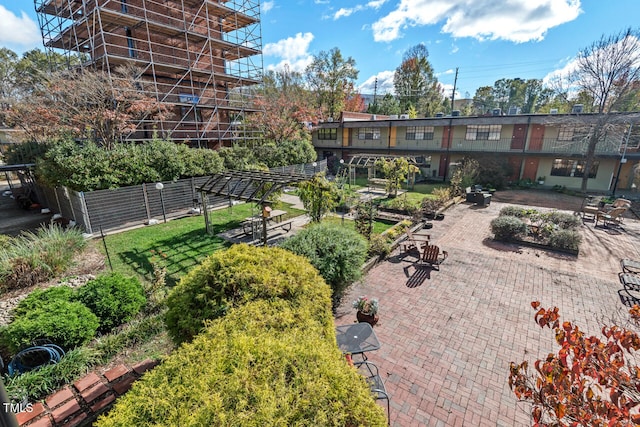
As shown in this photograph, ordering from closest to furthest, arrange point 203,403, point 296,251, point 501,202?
1. point 203,403
2. point 296,251
3. point 501,202

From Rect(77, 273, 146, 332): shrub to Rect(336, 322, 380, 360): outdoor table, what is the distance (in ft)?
14.3

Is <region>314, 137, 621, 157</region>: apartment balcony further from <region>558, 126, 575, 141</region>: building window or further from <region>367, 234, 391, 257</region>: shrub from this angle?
<region>367, 234, 391, 257</region>: shrub

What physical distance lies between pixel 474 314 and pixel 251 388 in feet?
19.9

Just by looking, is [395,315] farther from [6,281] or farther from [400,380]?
[6,281]

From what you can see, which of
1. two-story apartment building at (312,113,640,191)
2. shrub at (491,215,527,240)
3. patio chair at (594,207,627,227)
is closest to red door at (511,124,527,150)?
two-story apartment building at (312,113,640,191)

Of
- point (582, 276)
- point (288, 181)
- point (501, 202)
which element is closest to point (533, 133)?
point (501, 202)

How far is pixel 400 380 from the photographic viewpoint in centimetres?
478

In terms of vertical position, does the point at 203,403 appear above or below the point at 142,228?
above

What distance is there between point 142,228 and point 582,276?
15836mm

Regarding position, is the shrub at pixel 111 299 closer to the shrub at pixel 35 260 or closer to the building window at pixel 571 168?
the shrub at pixel 35 260

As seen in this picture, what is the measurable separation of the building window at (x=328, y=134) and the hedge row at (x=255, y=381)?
29581mm

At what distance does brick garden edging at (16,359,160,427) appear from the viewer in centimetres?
364

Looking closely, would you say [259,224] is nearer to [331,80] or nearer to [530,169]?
[530,169]

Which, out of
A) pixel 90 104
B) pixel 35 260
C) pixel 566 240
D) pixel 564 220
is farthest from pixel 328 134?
pixel 35 260
